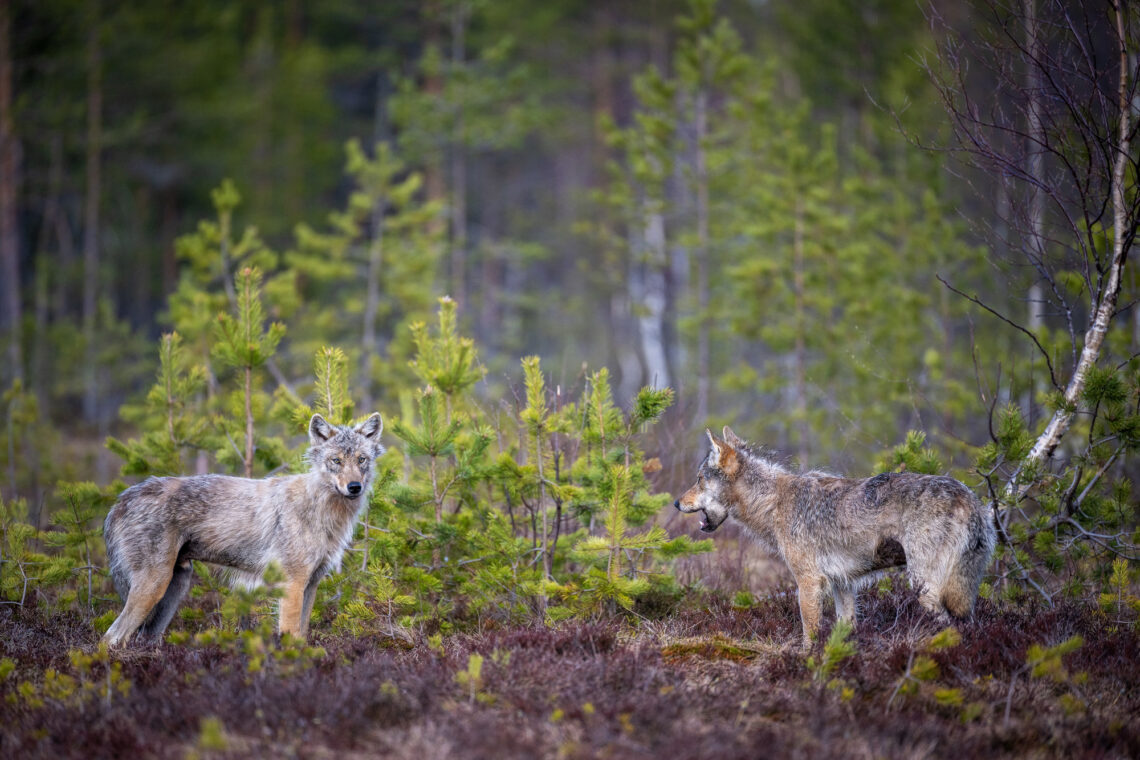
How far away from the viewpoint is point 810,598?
7473 millimetres

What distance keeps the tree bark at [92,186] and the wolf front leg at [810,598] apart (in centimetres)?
2136

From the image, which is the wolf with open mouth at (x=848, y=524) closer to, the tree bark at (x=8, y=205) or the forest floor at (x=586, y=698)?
the forest floor at (x=586, y=698)

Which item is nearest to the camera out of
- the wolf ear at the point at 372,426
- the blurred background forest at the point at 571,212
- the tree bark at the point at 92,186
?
the wolf ear at the point at 372,426

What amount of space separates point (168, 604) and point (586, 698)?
4.38 metres

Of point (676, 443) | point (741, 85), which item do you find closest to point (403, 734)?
point (676, 443)

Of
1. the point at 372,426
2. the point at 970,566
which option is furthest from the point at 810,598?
the point at 372,426

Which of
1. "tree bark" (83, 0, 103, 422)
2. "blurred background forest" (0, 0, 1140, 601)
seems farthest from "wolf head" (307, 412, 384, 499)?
"tree bark" (83, 0, 103, 422)

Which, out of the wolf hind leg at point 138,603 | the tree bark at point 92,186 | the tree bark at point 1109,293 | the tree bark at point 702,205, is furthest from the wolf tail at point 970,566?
the tree bark at point 92,186

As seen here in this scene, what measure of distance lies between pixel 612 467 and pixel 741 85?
52.8ft

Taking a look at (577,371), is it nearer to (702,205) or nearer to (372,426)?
(372,426)

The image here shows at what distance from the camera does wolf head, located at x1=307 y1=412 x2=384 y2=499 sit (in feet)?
24.2

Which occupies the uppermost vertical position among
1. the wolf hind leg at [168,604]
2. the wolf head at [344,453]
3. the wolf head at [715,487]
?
the wolf head at [344,453]

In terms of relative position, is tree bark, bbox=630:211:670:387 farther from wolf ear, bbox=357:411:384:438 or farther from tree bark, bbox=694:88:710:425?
wolf ear, bbox=357:411:384:438

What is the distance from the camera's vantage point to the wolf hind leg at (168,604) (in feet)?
24.9
